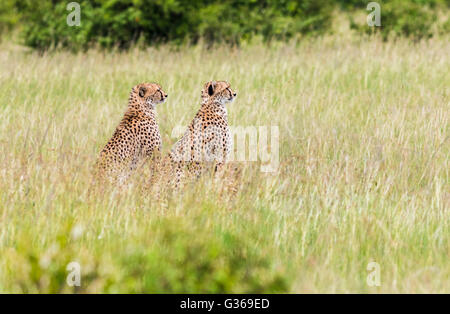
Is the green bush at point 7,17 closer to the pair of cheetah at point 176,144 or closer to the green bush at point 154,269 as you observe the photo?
the pair of cheetah at point 176,144

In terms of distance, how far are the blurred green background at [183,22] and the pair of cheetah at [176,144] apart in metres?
7.22

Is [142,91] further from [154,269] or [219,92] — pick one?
[154,269]

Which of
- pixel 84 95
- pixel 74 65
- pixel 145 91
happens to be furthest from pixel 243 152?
pixel 74 65

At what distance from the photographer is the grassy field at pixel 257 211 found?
3.49 meters

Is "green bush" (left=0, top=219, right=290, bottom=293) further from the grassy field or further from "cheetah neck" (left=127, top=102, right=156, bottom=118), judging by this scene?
"cheetah neck" (left=127, top=102, right=156, bottom=118)

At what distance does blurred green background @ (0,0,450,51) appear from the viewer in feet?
42.5

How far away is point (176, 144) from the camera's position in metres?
5.30

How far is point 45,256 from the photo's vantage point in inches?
136

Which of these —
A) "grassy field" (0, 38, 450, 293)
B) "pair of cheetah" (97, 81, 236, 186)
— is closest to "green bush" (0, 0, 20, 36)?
"grassy field" (0, 38, 450, 293)

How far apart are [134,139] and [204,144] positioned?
532 mm

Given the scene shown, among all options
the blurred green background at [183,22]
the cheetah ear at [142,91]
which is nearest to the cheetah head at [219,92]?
the cheetah ear at [142,91]

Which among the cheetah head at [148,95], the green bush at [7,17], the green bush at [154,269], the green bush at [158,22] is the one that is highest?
the green bush at [7,17]

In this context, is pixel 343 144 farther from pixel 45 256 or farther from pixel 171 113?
pixel 45 256

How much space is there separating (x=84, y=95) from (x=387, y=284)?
551 centimetres
